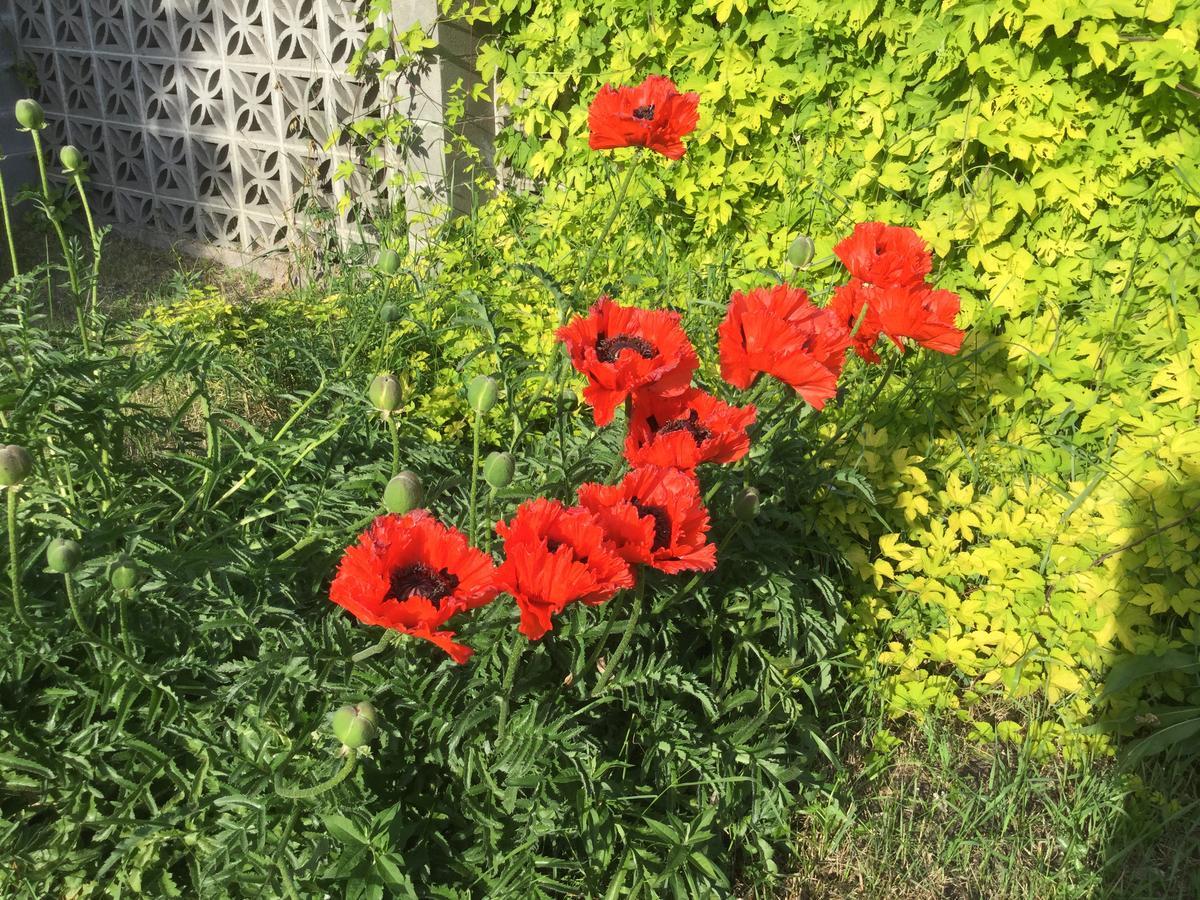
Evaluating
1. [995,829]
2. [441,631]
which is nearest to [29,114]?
[441,631]

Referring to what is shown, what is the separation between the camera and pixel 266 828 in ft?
4.62

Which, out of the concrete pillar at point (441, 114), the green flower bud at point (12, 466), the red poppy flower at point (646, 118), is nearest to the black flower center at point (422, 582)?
the green flower bud at point (12, 466)

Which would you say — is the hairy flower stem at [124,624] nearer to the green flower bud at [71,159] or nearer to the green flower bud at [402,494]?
the green flower bud at [402,494]

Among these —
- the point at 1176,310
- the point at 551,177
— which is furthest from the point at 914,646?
the point at 551,177

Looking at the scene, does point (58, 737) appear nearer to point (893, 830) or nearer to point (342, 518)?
point (342, 518)

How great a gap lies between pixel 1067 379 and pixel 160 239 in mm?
4003

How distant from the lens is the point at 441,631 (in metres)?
1.26

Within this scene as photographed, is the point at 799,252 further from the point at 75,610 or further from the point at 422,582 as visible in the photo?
the point at 75,610

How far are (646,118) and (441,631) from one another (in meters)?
1.13

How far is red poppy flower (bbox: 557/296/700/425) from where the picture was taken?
1389mm

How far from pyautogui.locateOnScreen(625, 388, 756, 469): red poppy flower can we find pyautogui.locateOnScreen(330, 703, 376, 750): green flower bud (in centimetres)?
49

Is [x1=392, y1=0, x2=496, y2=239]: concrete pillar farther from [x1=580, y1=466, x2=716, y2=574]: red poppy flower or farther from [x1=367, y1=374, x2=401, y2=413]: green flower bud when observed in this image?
[x1=580, y1=466, x2=716, y2=574]: red poppy flower

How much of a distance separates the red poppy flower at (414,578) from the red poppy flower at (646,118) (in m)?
0.91

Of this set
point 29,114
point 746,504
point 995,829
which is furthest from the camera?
point 995,829
